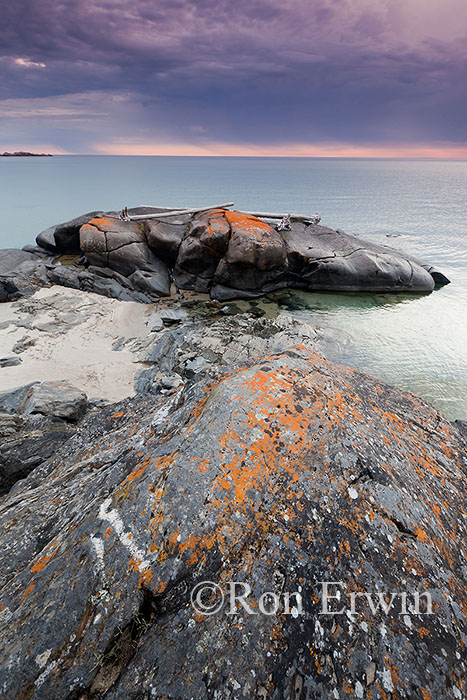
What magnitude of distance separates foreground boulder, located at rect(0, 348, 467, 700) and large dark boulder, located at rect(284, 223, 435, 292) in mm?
17505

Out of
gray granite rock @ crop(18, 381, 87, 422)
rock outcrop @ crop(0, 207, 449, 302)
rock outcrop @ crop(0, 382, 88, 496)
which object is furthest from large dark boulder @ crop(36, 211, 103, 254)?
gray granite rock @ crop(18, 381, 87, 422)

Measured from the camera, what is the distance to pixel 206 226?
18.4m

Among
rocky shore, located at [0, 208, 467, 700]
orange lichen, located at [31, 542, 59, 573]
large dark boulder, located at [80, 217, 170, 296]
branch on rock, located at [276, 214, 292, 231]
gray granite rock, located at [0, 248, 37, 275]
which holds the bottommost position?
gray granite rock, located at [0, 248, 37, 275]

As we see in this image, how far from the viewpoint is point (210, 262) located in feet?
59.4

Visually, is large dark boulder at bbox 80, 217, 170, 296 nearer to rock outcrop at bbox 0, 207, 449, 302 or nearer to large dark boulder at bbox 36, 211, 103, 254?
rock outcrop at bbox 0, 207, 449, 302

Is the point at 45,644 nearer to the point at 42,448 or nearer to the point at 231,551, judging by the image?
the point at 231,551

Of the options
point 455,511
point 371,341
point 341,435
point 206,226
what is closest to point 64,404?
point 341,435

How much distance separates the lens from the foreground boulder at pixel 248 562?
6.43 ft

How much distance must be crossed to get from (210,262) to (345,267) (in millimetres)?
8166

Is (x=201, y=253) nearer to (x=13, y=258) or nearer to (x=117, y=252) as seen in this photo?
(x=117, y=252)

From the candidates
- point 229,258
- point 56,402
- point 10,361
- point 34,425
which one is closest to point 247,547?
point 34,425

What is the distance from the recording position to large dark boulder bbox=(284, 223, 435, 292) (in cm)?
1997

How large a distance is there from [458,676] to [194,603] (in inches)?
62.9

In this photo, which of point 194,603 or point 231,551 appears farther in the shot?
point 231,551
